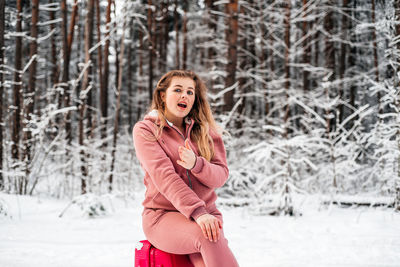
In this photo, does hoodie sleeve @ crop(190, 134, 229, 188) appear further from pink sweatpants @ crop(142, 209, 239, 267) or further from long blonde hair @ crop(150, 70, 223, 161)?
pink sweatpants @ crop(142, 209, 239, 267)

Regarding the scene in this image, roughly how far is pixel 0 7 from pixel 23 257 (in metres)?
3.79

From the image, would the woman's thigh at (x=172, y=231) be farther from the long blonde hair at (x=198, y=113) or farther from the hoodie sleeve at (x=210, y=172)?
the long blonde hair at (x=198, y=113)

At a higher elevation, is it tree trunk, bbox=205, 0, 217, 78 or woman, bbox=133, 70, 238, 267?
tree trunk, bbox=205, 0, 217, 78

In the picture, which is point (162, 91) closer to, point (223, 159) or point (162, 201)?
point (223, 159)

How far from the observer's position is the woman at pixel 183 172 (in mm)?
A: 1606

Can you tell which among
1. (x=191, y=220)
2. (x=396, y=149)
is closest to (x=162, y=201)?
(x=191, y=220)

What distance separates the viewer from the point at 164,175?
5.65 ft

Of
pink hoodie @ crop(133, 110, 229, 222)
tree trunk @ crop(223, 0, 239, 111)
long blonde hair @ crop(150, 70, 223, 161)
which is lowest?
pink hoodie @ crop(133, 110, 229, 222)

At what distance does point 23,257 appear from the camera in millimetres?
2953

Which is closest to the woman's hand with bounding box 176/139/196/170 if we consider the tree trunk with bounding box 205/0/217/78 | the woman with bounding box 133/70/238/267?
the woman with bounding box 133/70/238/267

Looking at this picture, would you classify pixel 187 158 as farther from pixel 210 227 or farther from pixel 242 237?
pixel 242 237

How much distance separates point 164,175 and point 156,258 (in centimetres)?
46

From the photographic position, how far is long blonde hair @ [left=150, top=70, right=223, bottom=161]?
200 centimetres

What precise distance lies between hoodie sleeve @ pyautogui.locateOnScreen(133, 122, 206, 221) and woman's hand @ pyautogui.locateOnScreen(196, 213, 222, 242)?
2.9 inches
